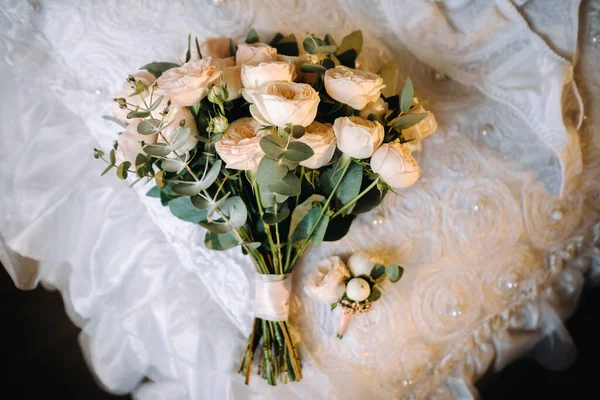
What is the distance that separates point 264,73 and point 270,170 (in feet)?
0.49

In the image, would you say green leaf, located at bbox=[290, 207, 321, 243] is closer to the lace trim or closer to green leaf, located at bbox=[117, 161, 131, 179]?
green leaf, located at bbox=[117, 161, 131, 179]

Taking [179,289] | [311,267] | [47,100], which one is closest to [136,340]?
[179,289]

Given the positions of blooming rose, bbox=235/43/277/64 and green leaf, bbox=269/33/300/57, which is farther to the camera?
green leaf, bbox=269/33/300/57

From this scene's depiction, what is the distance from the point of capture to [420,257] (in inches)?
38.2

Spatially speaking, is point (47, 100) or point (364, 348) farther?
point (47, 100)

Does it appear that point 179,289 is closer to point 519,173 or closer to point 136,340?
point 136,340

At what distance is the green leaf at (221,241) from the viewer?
86 cm

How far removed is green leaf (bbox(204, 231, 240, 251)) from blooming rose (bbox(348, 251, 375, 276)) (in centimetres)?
25

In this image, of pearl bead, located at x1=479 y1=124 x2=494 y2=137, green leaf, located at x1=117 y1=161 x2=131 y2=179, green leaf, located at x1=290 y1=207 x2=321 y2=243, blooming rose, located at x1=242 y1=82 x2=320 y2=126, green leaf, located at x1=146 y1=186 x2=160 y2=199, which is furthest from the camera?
pearl bead, located at x1=479 y1=124 x2=494 y2=137

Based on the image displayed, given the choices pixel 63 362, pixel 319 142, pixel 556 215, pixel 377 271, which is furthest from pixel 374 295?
pixel 63 362

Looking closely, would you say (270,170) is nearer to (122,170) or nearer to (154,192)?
(122,170)

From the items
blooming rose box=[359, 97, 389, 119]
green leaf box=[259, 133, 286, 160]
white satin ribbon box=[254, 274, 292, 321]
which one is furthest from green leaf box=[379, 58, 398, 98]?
white satin ribbon box=[254, 274, 292, 321]

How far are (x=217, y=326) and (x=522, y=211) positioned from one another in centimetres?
74

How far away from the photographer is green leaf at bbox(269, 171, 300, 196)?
68 centimetres
